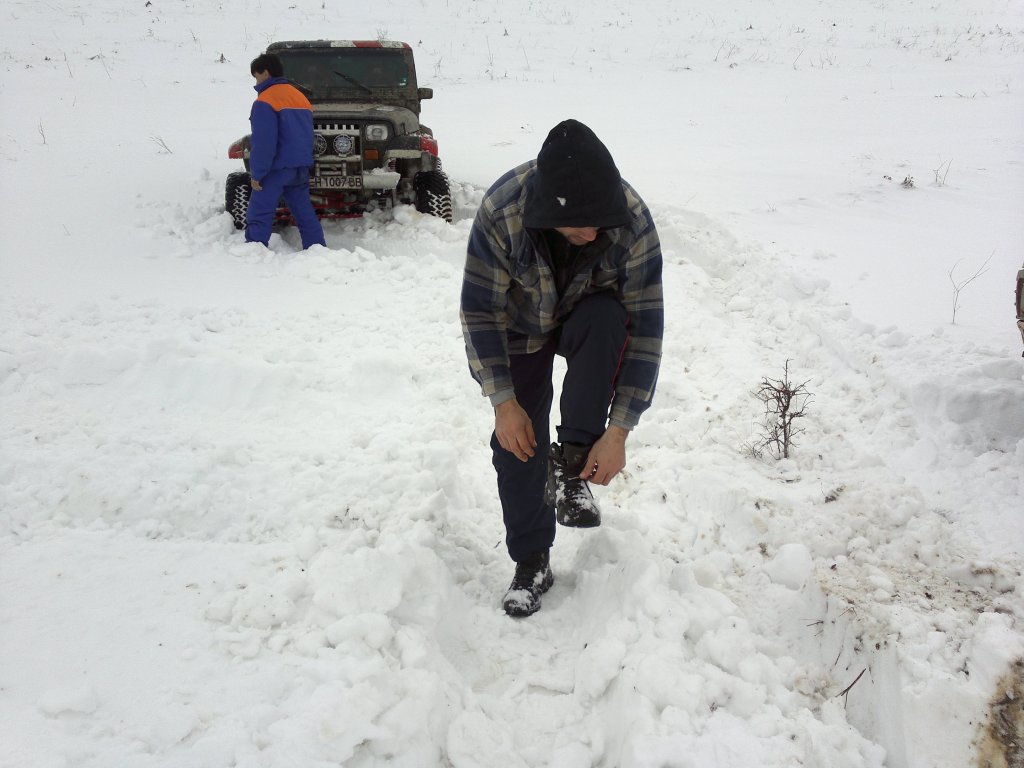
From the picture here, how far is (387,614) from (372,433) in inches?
48.8

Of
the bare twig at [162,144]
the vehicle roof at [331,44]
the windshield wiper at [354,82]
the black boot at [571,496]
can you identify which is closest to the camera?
the black boot at [571,496]

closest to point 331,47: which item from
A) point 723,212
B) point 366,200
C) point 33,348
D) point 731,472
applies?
point 366,200

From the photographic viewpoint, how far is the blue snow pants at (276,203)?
592 centimetres

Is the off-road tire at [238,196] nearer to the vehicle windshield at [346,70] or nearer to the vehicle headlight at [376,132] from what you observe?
the vehicle headlight at [376,132]

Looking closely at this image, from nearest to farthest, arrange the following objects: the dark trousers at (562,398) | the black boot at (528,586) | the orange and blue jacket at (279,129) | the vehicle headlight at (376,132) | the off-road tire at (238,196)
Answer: the dark trousers at (562,398)
the black boot at (528,586)
the orange and blue jacket at (279,129)
the off-road tire at (238,196)
the vehicle headlight at (376,132)

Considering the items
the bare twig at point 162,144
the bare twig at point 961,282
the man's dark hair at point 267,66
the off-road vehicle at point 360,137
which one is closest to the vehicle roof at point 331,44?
the off-road vehicle at point 360,137

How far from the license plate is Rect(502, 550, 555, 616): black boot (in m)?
4.83

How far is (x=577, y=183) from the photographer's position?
1.86 meters

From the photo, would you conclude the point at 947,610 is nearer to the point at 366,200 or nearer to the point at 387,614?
the point at 387,614

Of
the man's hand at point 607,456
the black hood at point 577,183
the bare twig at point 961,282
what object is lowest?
the bare twig at point 961,282

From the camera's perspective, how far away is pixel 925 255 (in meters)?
5.08

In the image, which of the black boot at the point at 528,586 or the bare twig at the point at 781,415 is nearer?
the black boot at the point at 528,586

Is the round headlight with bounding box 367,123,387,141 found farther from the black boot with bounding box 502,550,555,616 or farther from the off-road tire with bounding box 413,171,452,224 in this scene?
the black boot with bounding box 502,550,555,616

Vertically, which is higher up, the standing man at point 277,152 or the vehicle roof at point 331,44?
the vehicle roof at point 331,44
